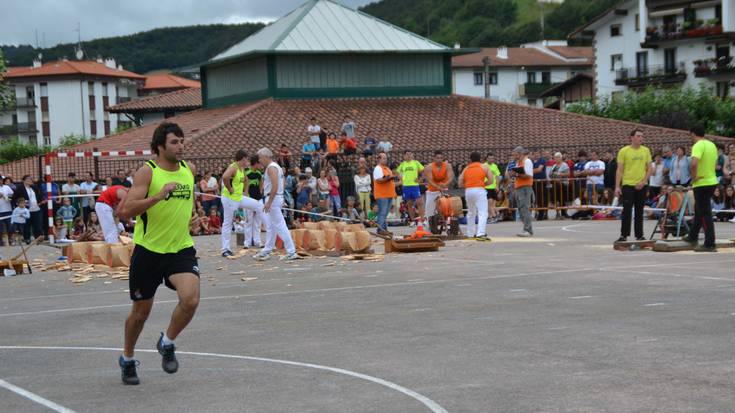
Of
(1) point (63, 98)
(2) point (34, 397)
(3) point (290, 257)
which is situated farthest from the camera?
(1) point (63, 98)

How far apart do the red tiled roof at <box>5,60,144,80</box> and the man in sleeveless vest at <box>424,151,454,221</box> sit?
115729 mm

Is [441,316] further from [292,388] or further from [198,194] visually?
[198,194]

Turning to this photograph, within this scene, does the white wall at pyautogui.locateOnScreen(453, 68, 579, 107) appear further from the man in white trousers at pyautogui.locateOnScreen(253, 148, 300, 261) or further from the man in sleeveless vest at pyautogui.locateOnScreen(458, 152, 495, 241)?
the man in white trousers at pyautogui.locateOnScreen(253, 148, 300, 261)

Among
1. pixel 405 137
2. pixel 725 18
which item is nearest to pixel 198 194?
pixel 405 137

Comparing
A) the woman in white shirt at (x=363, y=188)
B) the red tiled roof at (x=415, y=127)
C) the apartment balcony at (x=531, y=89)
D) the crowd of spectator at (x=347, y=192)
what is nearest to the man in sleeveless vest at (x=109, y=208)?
the crowd of spectator at (x=347, y=192)

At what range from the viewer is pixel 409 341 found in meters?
10.1

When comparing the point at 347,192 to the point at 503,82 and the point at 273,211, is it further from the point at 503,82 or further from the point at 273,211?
the point at 503,82

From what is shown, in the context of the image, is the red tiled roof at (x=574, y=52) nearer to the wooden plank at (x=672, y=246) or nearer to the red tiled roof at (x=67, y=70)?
the red tiled roof at (x=67, y=70)

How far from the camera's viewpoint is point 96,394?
820 centimetres

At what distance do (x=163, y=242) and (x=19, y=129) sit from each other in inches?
5579

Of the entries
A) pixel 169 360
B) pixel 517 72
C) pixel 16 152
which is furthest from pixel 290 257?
pixel 517 72

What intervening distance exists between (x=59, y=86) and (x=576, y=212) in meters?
114

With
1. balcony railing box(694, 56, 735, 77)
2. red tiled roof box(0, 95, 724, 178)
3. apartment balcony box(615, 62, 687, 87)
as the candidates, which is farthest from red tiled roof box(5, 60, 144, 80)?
red tiled roof box(0, 95, 724, 178)

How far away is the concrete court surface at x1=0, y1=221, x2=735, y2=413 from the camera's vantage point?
25.3ft
